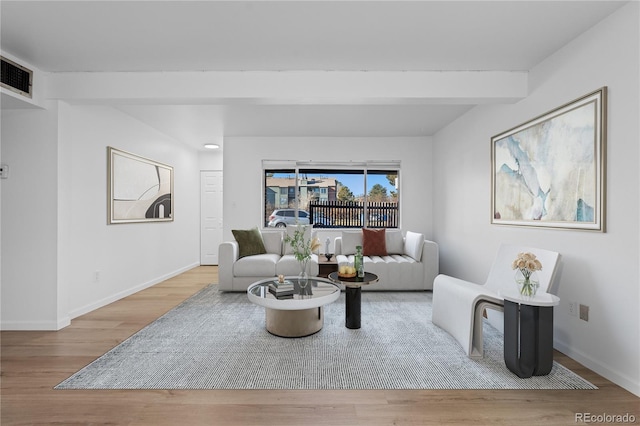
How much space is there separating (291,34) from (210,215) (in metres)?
5.13

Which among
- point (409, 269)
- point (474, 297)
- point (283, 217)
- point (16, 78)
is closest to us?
point (474, 297)

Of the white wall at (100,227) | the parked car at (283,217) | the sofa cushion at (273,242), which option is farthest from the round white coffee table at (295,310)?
the parked car at (283,217)

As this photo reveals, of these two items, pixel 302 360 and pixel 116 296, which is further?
pixel 116 296

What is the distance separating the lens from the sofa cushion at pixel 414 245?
4605 mm

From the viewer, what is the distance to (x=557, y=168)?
2621 mm

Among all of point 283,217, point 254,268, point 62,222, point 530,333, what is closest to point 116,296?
point 62,222

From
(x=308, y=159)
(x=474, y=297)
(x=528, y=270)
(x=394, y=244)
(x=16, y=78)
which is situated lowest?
(x=474, y=297)

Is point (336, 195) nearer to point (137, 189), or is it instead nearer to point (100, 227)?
point (137, 189)

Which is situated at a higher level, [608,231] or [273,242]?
[608,231]

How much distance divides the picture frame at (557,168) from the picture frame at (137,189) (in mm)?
4656

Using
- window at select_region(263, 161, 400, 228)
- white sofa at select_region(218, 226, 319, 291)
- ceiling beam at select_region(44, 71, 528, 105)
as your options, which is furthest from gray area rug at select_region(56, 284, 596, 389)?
window at select_region(263, 161, 400, 228)

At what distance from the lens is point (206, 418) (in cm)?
179

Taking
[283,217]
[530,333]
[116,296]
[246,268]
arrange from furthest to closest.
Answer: [283,217]
[246,268]
[116,296]
[530,333]

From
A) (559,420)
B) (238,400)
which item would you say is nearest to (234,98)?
(238,400)
